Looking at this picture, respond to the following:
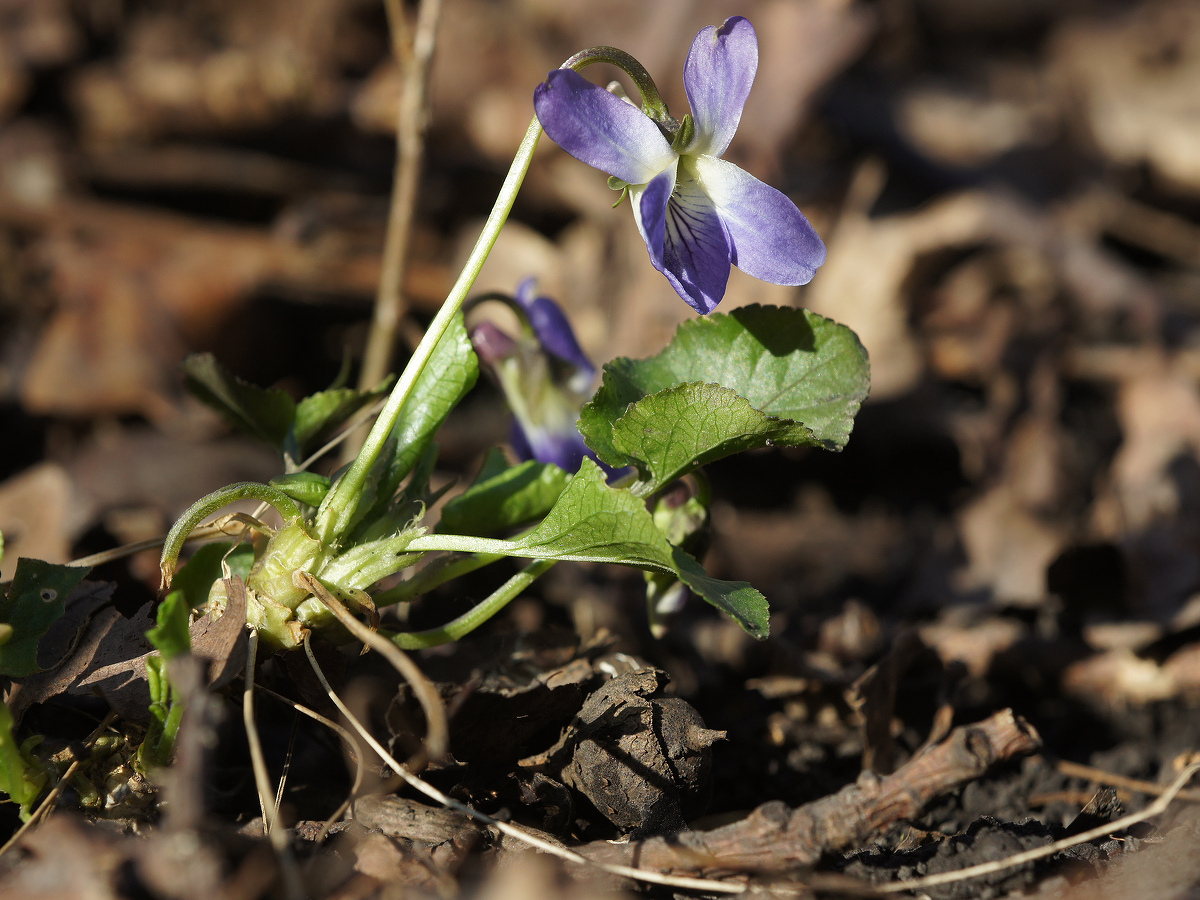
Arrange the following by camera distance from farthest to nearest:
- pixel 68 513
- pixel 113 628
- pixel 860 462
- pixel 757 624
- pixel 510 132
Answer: pixel 510 132, pixel 860 462, pixel 68 513, pixel 113 628, pixel 757 624

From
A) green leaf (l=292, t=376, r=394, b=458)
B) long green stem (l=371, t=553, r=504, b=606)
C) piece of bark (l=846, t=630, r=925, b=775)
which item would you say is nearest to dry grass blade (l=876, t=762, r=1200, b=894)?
piece of bark (l=846, t=630, r=925, b=775)

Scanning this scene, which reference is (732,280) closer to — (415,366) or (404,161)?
(404,161)

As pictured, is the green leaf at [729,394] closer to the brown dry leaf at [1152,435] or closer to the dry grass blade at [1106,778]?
the dry grass blade at [1106,778]

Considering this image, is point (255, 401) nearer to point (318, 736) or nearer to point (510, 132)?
point (318, 736)

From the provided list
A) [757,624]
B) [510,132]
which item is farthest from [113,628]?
[510,132]

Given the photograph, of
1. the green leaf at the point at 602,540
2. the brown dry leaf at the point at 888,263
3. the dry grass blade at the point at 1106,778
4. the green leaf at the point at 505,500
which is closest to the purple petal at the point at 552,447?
the green leaf at the point at 505,500

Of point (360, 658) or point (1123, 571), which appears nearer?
point (360, 658)

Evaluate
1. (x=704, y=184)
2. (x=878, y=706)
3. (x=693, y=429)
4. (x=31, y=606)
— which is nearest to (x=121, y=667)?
(x=31, y=606)
